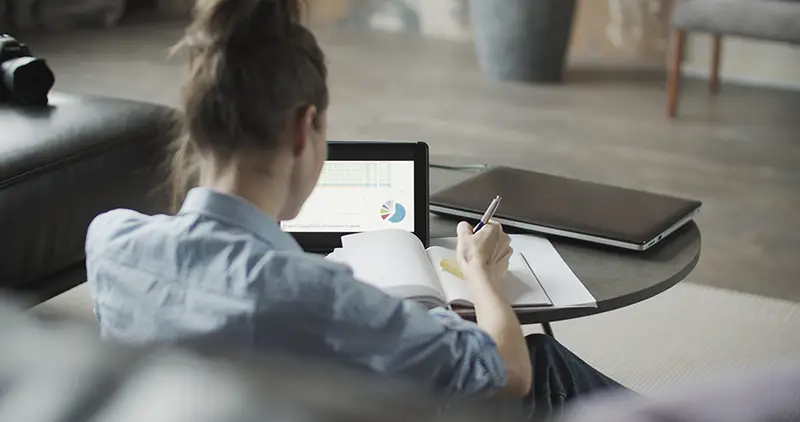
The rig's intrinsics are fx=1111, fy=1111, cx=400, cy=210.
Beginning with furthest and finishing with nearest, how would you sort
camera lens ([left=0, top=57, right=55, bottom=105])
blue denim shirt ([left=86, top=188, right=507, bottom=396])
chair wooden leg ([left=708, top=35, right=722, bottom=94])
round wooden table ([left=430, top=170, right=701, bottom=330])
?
chair wooden leg ([left=708, top=35, right=722, bottom=94]) → camera lens ([left=0, top=57, right=55, bottom=105]) → round wooden table ([left=430, top=170, right=701, bottom=330]) → blue denim shirt ([left=86, top=188, right=507, bottom=396])

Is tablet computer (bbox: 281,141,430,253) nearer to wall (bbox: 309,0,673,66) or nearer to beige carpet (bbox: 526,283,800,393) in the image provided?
beige carpet (bbox: 526,283,800,393)

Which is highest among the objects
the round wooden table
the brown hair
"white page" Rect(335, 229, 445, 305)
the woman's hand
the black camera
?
the brown hair

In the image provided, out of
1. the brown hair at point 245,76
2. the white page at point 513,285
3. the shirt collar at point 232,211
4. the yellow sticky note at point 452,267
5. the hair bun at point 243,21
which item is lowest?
the white page at point 513,285

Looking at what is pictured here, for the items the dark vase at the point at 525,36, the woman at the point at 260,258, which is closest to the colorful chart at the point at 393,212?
the woman at the point at 260,258

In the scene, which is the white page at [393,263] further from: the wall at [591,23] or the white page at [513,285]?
the wall at [591,23]

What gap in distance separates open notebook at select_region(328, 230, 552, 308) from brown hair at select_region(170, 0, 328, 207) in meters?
0.33

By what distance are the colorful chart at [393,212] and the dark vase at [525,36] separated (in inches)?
Answer: 102

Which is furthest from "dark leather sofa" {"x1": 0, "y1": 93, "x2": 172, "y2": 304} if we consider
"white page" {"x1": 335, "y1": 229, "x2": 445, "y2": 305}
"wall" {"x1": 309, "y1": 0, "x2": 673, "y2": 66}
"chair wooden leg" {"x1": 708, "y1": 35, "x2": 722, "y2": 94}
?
"wall" {"x1": 309, "y1": 0, "x2": 673, "y2": 66}

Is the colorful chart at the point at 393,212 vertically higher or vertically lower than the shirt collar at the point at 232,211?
lower

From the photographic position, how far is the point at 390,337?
3.36 ft

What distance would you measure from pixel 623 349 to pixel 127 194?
1036 millimetres

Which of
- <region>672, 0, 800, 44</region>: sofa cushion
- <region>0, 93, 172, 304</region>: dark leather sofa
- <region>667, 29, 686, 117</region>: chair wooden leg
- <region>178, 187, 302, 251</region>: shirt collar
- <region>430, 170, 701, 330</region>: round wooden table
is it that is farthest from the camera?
<region>667, 29, 686, 117</region>: chair wooden leg

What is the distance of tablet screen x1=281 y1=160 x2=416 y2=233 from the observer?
5.56 ft

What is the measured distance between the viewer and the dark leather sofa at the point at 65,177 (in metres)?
2.00
